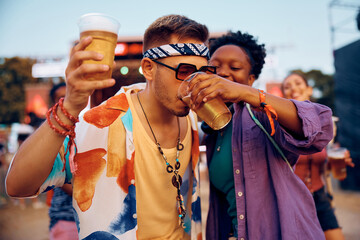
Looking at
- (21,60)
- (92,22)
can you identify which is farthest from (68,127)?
(21,60)

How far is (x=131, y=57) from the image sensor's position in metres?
5.19

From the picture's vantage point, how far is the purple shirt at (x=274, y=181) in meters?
1.58

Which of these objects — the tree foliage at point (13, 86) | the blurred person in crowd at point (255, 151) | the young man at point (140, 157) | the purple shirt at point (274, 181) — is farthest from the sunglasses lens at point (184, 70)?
the tree foliage at point (13, 86)

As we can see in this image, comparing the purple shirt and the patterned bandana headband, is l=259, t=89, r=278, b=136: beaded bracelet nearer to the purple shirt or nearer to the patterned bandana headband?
the purple shirt

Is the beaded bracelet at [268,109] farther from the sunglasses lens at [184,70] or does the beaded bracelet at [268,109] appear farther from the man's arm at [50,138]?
the man's arm at [50,138]

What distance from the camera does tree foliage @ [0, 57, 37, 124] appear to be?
30922 millimetres

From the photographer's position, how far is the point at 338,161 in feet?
11.3

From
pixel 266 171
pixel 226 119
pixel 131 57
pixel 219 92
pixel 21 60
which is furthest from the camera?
pixel 21 60

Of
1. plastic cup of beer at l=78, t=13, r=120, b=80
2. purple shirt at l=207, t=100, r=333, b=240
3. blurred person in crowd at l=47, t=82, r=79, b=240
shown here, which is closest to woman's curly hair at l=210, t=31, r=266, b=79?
purple shirt at l=207, t=100, r=333, b=240

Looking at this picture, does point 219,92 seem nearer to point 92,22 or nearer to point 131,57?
point 92,22

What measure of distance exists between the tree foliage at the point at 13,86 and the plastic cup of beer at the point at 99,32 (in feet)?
113

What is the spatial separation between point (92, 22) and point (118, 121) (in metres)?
0.83

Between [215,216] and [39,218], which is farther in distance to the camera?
[39,218]

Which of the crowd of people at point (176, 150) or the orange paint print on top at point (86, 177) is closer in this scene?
the crowd of people at point (176, 150)
